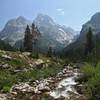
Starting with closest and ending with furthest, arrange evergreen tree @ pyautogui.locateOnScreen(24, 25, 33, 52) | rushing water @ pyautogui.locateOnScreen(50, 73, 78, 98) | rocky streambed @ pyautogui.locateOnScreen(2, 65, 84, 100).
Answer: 1. rocky streambed @ pyautogui.locateOnScreen(2, 65, 84, 100)
2. rushing water @ pyautogui.locateOnScreen(50, 73, 78, 98)
3. evergreen tree @ pyautogui.locateOnScreen(24, 25, 33, 52)

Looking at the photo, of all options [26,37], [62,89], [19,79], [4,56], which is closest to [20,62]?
[4,56]

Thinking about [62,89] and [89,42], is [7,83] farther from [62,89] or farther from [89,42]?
[89,42]

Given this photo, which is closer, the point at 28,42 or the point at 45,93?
the point at 45,93

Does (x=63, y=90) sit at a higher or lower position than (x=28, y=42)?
lower

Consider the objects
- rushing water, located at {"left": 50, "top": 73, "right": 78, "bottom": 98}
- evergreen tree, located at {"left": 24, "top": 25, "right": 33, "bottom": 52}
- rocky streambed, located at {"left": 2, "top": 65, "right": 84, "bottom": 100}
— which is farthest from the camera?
evergreen tree, located at {"left": 24, "top": 25, "right": 33, "bottom": 52}

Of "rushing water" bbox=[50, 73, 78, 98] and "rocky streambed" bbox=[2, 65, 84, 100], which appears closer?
"rocky streambed" bbox=[2, 65, 84, 100]

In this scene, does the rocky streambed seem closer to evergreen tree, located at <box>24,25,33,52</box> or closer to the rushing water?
the rushing water

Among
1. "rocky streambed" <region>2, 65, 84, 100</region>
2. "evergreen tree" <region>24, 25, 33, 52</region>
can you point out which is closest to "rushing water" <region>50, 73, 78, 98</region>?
"rocky streambed" <region>2, 65, 84, 100</region>

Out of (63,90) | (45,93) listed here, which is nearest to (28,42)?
(63,90)

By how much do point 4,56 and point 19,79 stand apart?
1936 cm

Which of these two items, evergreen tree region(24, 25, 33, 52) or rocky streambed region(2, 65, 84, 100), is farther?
evergreen tree region(24, 25, 33, 52)

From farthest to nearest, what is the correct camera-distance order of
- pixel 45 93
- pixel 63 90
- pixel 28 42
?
pixel 28 42, pixel 63 90, pixel 45 93

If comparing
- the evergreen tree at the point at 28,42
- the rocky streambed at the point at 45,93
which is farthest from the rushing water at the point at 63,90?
the evergreen tree at the point at 28,42

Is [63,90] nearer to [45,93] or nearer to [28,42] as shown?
[45,93]
